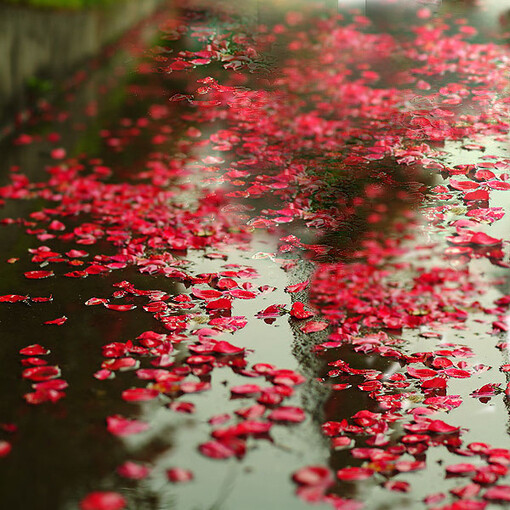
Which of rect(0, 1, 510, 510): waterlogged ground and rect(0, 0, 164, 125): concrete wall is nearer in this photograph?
rect(0, 1, 510, 510): waterlogged ground

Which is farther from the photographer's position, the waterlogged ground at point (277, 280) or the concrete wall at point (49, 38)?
the concrete wall at point (49, 38)

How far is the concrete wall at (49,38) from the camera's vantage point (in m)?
7.52

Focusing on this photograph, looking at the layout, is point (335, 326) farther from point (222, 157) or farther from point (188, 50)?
point (222, 157)

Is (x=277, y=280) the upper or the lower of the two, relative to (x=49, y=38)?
lower

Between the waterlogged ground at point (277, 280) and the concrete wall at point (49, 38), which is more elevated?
the concrete wall at point (49, 38)

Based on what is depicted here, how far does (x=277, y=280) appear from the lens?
4410mm

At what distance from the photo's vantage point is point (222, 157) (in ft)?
23.6

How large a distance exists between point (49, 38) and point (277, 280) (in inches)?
243

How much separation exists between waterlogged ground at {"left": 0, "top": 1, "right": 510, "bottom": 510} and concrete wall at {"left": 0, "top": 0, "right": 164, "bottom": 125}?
624mm

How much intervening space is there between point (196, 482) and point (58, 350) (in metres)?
1.32

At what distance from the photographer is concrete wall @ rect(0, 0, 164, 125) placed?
296 inches

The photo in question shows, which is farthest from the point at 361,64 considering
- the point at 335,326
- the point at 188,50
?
the point at 335,326

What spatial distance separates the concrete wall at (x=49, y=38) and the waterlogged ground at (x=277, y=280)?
0.62 metres

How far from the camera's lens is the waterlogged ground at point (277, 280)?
8.64 feet
